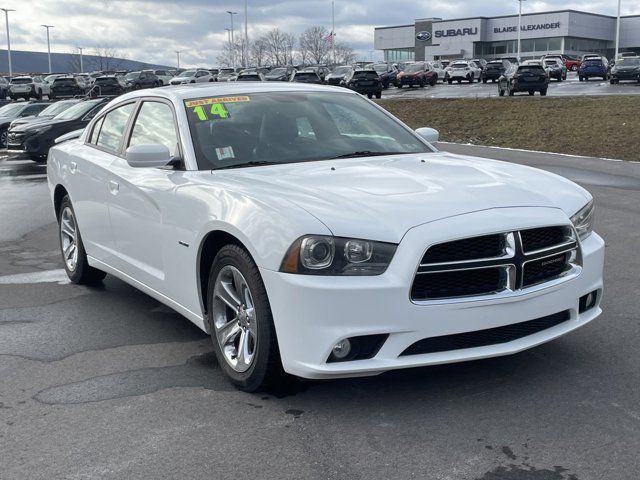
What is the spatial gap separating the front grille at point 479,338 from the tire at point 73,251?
143 inches

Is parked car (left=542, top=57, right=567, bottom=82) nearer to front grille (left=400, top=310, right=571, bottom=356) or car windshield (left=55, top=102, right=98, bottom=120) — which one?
car windshield (left=55, top=102, right=98, bottom=120)

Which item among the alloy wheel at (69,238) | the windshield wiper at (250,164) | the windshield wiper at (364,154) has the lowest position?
the alloy wheel at (69,238)

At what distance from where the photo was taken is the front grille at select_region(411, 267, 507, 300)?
12.3ft

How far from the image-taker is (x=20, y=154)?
78.1ft

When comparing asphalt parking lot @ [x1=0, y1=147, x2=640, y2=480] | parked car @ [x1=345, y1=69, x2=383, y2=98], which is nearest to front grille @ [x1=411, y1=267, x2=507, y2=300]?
asphalt parking lot @ [x1=0, y1=147, x2=640, y2=480]

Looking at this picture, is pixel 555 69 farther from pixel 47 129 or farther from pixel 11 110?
pixel 47 129

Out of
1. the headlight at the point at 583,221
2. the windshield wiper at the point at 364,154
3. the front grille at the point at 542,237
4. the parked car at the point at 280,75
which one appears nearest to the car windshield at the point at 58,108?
the windshield wiper at the point at 364,154

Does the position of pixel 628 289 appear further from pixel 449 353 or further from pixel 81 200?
pixel 81 200

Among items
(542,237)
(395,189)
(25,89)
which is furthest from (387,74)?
(542,237)

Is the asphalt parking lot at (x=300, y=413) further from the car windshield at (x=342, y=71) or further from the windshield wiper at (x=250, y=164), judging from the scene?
the car windshield at (x=342, y=71)

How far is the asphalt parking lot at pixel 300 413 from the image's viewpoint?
3.39 meters

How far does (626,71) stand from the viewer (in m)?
46.0

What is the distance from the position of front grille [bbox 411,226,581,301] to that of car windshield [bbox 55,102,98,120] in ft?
59.1

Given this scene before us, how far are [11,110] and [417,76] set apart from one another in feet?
105
